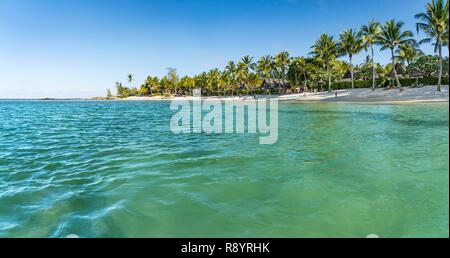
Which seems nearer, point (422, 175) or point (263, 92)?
point (422, 175)

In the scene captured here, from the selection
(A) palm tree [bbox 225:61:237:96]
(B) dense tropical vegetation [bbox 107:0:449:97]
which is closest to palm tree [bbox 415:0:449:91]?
(B) dense tropical vegetation [bbox 107:0:449:97]

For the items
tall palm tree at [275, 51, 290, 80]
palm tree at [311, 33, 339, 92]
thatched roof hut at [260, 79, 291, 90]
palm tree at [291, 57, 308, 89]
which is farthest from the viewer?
thatched roof hut at [260, 79, 291, 90]

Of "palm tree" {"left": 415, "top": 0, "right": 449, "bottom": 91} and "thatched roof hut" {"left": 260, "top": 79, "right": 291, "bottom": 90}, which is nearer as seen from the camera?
"palm tree" {"left": 415, "top": 0, "right": 449, "bottom": 91}

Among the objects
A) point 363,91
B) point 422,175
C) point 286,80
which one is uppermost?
point 286,80

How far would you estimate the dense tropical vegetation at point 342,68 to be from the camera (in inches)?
1774

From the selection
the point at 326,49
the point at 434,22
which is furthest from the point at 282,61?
the point at 434,22

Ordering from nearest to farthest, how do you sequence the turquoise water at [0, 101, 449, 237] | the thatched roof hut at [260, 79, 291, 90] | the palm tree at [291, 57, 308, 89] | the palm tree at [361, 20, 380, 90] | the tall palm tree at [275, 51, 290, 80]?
the turquoise water at [0, 101, 449, 237]
the palm tree at [361, 20, 380, 90]
the palm tree at [291, 57, 308, 89]
the tall palm tree at [275, 51, 290, 80]
the thatched roof hut at [260, 79, 291, 90]

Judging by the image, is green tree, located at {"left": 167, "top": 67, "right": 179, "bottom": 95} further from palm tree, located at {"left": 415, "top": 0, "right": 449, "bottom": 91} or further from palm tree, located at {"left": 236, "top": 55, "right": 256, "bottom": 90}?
palm tree, located at {"left": 415, "top": 0, "right": 449, "bottom": 91}

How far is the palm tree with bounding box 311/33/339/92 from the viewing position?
61.1m

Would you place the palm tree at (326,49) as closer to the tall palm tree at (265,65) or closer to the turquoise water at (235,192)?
the tall palm tree at (265,65)
